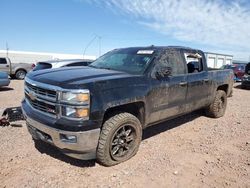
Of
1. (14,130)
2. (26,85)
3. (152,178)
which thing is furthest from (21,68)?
(152,178)

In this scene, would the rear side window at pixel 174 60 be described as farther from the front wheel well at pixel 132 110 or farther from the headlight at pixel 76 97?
the headlight at pixel 76 97

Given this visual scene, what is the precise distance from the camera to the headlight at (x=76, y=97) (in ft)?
11.1

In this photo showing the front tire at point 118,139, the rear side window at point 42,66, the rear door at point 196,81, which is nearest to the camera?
the front tire at point 118,139

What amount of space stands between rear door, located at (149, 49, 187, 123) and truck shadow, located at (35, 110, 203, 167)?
814 mm

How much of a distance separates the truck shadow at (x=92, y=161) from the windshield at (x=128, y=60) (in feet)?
5.27

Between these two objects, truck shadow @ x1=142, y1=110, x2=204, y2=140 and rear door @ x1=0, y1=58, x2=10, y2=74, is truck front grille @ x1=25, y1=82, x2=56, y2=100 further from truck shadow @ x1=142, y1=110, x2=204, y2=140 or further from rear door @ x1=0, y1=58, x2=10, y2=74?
rear door @ x1=0, y1=58, x2=10, y2=74

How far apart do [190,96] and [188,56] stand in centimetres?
98

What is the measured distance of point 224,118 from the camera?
737 cm

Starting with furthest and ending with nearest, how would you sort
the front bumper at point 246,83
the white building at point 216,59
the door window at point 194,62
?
the white building at point 216,59 → the front bumper at point 246,83 → the door window at point 194,62

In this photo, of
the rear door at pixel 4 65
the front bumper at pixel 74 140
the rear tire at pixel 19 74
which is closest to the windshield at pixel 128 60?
the front bumper at pixel 74 140

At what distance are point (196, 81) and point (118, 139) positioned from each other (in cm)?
265

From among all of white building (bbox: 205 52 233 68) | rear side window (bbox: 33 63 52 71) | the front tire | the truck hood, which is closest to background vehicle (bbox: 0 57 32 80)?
rear side window (bbox: 33 63 52 71)

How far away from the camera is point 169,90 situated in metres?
4.83

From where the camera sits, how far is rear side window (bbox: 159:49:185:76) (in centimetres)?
498
